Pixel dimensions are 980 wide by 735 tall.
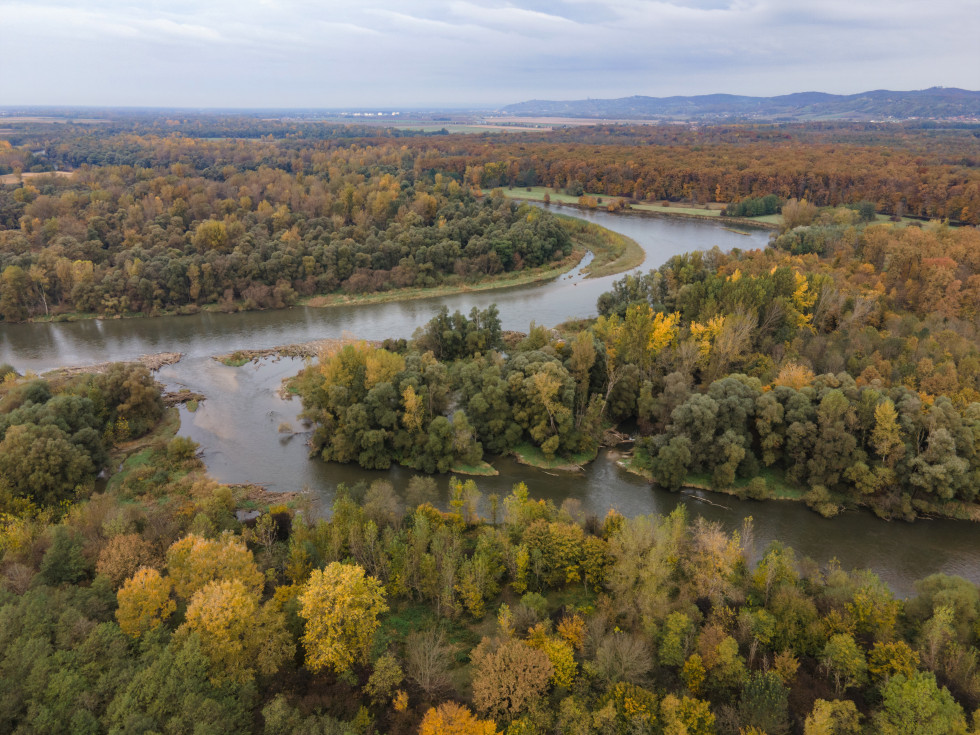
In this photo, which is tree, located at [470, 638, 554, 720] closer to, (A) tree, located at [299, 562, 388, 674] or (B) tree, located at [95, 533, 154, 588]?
(A) tree, located at [299, 562, 388, 674]

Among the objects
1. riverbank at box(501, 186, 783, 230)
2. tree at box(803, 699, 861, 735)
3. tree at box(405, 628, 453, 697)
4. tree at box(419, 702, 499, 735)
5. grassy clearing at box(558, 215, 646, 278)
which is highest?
riverbank at box(501, 186, 783, 230)

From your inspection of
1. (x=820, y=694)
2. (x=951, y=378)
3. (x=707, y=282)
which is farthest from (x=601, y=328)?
(x=820, y=694)

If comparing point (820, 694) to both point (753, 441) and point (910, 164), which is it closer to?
point (753, 441)

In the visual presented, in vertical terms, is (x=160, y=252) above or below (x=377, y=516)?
above

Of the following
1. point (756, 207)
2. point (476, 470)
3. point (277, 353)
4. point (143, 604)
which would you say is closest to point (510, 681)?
point (143, 604)

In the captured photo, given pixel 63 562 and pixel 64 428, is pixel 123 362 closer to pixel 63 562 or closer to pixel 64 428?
pixel 64 428

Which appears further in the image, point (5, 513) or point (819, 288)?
point (819, 288)

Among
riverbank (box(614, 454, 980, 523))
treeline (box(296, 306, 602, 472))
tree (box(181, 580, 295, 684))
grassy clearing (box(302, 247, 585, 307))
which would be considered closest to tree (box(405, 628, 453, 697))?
tree (box(181, 580, 295, 684))
